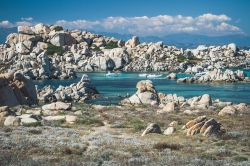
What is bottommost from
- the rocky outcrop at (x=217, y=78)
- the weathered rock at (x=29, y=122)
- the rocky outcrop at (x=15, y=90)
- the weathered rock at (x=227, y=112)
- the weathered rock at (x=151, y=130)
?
the rocky outcrop at (x=217, y=78)

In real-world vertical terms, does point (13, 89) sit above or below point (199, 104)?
above

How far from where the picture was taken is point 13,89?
5894 centimetres

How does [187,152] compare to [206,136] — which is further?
[206,136]

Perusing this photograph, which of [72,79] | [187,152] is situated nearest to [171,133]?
[187,152]

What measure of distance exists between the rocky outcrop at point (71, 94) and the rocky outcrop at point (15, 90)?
111 feet

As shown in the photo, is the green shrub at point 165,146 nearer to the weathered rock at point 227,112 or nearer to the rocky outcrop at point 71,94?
the weathered rock at point 227,112

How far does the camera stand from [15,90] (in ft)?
195

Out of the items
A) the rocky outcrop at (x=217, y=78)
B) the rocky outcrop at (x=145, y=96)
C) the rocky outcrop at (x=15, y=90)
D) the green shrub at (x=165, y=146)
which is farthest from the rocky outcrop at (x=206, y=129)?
the rocky outcrop at (x=217, y=78)

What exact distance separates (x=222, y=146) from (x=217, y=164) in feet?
24.6

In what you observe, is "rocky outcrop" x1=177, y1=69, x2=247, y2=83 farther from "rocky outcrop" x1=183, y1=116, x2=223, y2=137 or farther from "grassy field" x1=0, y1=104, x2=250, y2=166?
"rocky outcrop" x1=183, y1=116, x2=223, y2=137

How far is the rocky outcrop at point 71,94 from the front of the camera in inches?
3910

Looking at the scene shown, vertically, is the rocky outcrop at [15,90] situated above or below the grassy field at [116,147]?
above

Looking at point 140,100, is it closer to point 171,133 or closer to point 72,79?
point 171,133

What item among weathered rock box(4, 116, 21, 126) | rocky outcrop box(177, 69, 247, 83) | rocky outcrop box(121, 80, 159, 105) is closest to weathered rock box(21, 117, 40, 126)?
weathered rock box(4, 116, 21, 126)
